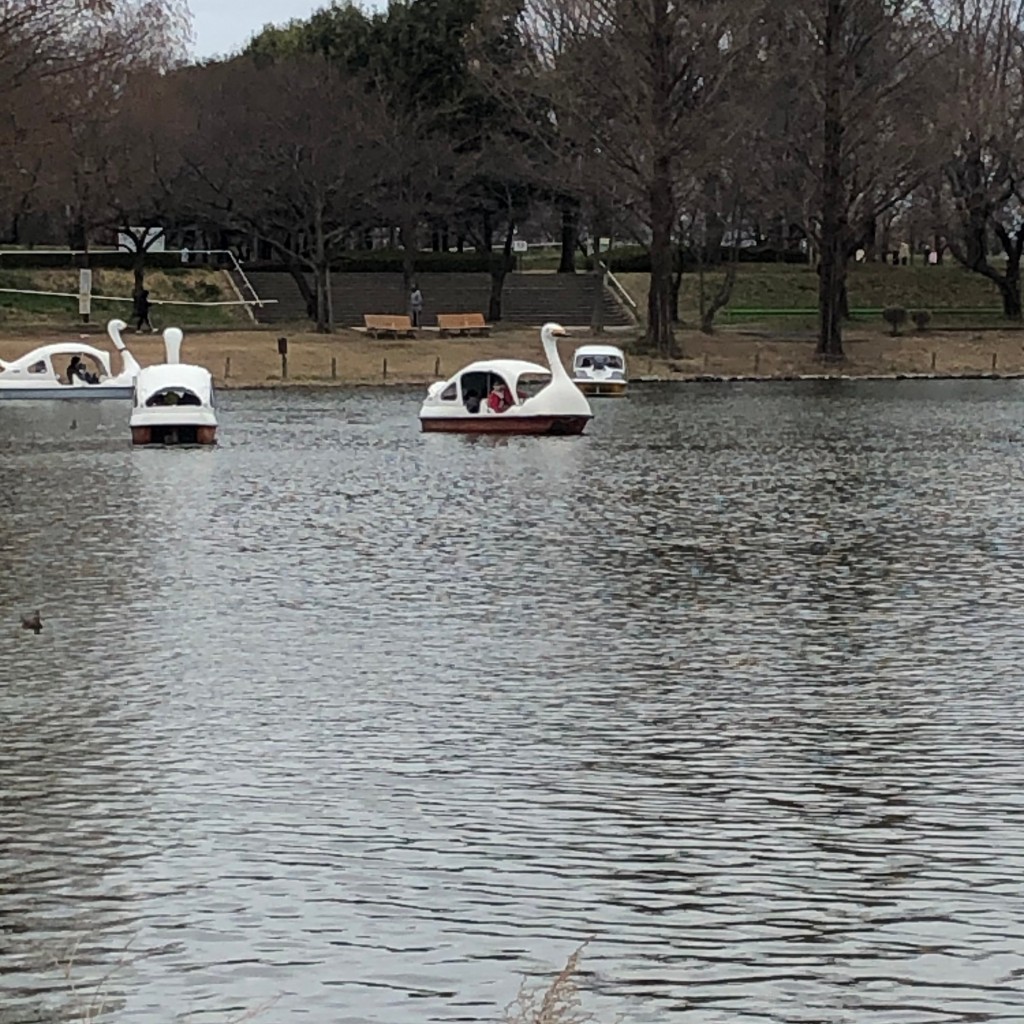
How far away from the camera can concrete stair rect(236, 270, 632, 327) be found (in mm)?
74938

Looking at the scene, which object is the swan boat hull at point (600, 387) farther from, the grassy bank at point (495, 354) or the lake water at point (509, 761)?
the lake water at point (509, 761)

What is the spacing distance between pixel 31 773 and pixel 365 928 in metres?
3.79

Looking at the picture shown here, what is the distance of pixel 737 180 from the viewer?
213 ft

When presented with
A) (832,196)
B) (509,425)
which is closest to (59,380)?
(509,425)

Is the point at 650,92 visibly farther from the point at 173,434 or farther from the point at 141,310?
the point at 173,434

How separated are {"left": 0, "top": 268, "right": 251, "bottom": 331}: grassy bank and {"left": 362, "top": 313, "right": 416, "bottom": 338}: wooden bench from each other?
647 centimetres

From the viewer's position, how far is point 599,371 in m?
54.4

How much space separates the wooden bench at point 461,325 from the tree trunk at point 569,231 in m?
7.28

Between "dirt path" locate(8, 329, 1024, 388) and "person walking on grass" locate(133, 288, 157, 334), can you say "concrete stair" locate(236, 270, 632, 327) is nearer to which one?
"person walking on grass" locate(133, 288, 157, 334)

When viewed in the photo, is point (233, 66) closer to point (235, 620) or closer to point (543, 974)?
point (235, 620)

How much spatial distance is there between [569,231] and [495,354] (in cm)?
2011

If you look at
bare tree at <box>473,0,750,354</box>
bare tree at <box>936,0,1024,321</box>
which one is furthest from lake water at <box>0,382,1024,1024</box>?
bare tree at <box>936,0,1024,321</box>

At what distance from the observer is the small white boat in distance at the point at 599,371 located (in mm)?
54094

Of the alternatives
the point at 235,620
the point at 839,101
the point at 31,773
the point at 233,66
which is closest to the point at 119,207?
the point at 233,66
